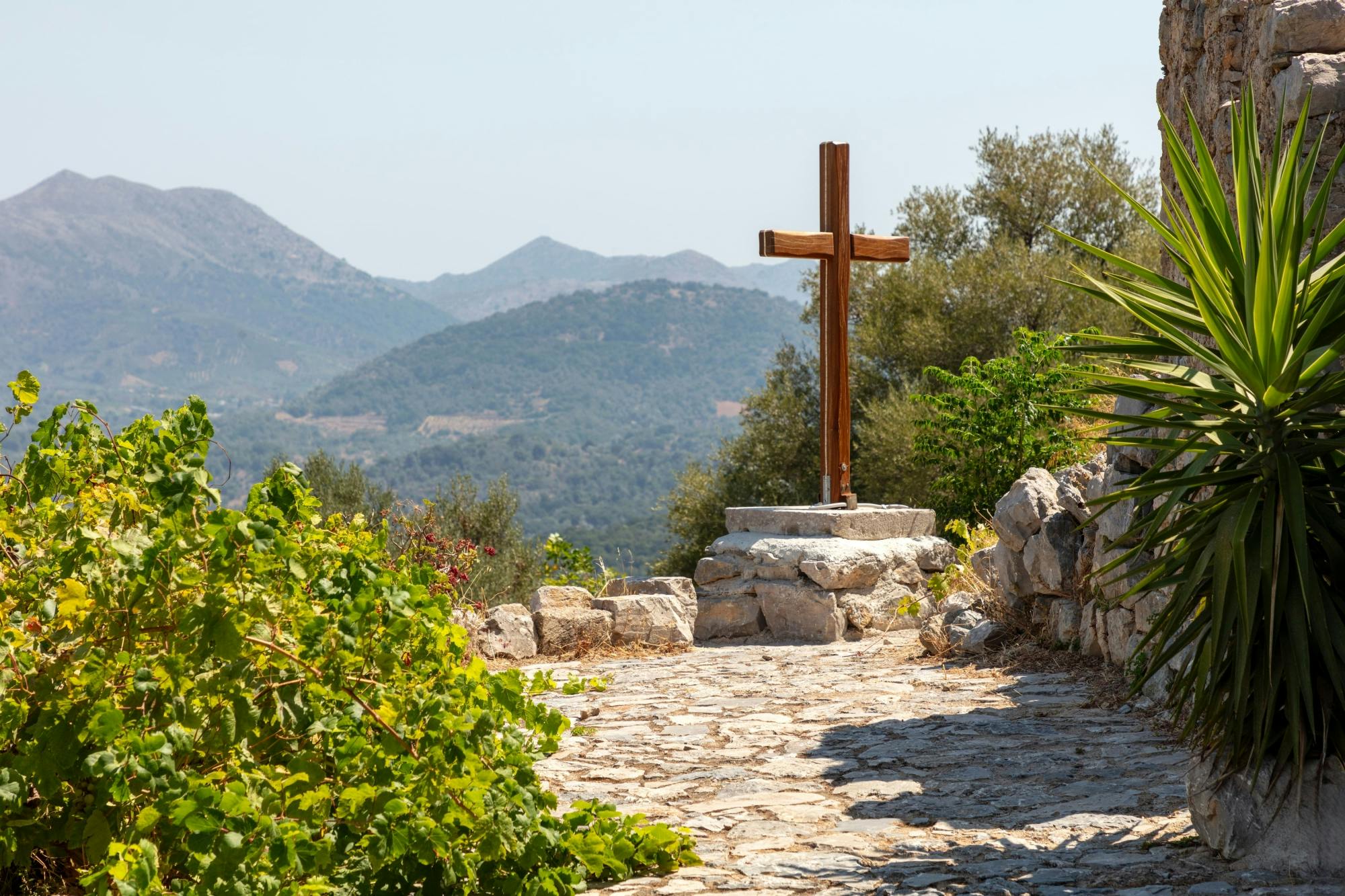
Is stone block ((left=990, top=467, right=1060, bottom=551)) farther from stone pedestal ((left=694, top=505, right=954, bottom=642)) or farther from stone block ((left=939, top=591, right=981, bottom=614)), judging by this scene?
stone pedestal ((left=694, top=505, right=954, bottom=642))

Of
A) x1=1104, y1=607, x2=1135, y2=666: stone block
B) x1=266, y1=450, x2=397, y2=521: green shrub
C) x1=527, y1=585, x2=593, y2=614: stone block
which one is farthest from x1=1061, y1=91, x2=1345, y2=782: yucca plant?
x1=266, y1=450, x2=397, y2=521: green shrub

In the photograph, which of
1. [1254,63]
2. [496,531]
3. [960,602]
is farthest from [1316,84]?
[496,531]

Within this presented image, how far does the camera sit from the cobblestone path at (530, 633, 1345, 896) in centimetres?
347

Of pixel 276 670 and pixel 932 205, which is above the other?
pixel 932 205

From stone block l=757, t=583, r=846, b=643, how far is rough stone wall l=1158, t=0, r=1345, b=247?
368 cm

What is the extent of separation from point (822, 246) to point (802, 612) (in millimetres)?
2640

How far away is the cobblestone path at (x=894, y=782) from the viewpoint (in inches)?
136

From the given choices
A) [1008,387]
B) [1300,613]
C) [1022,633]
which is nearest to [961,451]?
[1008,387]

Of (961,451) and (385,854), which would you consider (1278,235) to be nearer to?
(385,854)

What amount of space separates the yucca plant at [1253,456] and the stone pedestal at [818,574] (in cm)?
458

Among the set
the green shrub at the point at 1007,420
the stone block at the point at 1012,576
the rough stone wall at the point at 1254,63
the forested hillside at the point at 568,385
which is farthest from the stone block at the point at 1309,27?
the forested hillside at the point at 568,385

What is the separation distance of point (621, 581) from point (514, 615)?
132cm

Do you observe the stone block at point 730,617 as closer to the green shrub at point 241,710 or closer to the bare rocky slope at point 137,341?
the green shrub at point 241,710

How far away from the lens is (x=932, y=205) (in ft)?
63.8
